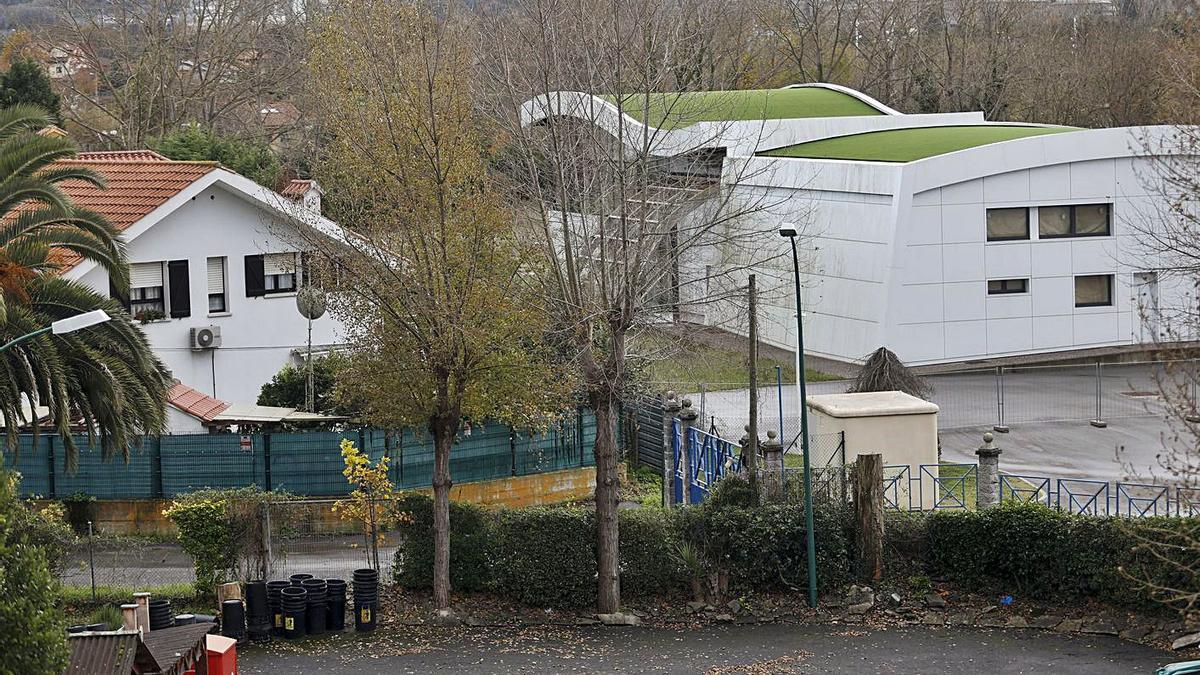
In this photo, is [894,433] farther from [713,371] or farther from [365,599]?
[713,371]

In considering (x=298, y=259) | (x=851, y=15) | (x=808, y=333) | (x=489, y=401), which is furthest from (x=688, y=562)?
(x=851, y=15)

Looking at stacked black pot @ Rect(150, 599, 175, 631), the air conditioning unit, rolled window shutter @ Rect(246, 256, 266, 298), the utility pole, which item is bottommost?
stacked black pot @ Rect(150, 599, 175, 631)

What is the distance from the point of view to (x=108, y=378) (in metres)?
20.7

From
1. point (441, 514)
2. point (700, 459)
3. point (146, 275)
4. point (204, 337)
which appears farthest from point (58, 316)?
point (700, 459)

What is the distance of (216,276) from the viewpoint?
1256 inches

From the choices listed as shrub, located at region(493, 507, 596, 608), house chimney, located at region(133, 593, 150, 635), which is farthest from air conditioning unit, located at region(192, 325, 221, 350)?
house chimney, located at region(133, 593, 150, 635)

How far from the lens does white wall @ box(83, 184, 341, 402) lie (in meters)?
30.8

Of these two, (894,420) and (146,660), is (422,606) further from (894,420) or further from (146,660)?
(894,420)

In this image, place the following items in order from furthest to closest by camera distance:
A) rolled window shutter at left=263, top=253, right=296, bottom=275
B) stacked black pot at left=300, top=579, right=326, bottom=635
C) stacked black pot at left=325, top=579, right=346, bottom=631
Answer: rolled window shutter at left=263, top=253, right=296, bottom=275, stacked black pot at left=325, top=579, right=346, bottom=631, stacked black pot at left=300, top=579, right=326, bottom=635

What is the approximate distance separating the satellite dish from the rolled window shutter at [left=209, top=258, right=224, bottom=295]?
7.19 feet

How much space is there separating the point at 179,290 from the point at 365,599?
12.5 metres

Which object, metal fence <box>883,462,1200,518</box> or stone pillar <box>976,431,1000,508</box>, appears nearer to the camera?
stone pillar <box>976,431,1000,508</box>

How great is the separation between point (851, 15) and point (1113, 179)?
4060cm

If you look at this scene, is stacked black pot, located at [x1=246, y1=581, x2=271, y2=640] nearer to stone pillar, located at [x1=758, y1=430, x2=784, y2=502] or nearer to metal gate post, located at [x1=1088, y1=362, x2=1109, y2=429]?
stone pillar, located at [x1=758, y1=430, x2=784, y2=502]
